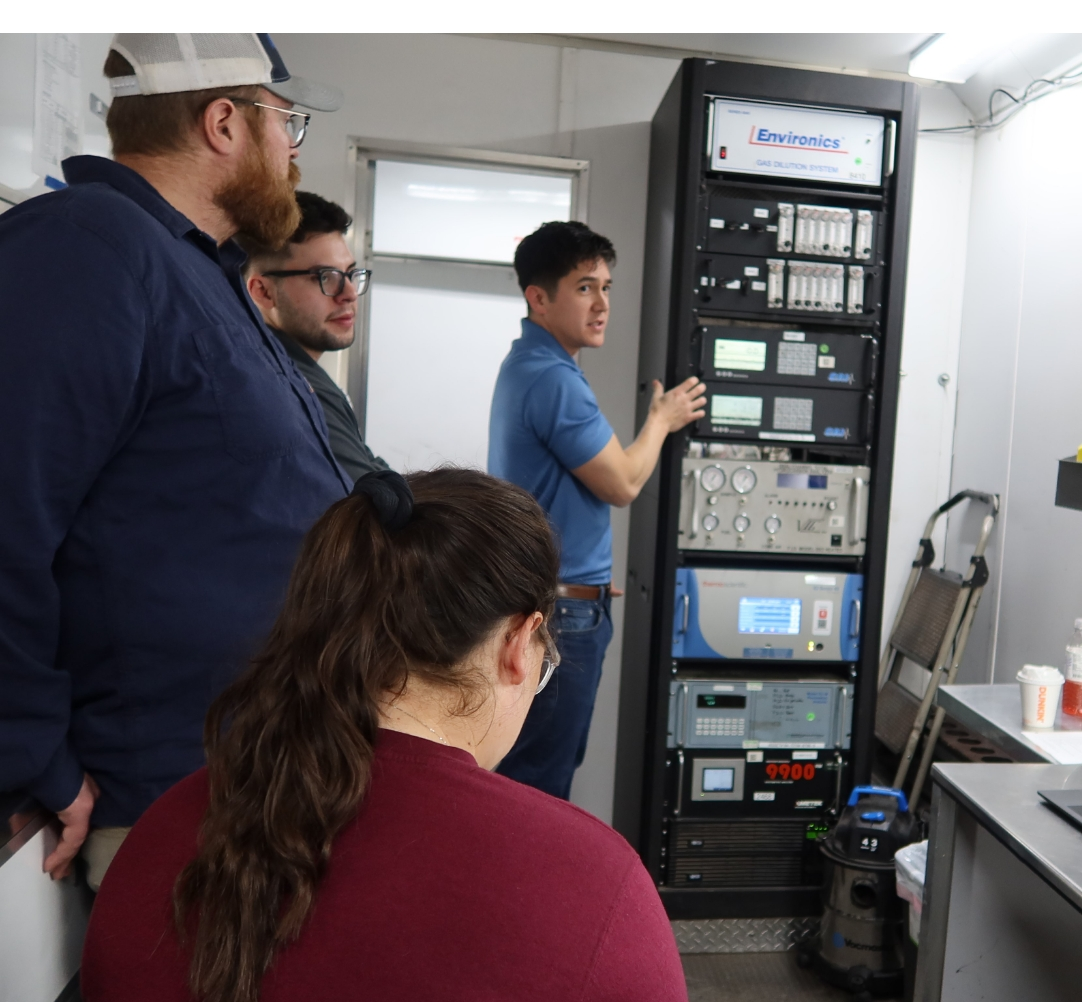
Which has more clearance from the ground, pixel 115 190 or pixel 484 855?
pixel 115 190

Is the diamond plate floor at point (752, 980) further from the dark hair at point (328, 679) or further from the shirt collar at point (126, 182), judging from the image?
the shirt collar at point (126, 182)

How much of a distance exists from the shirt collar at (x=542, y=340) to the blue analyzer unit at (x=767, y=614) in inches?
26.8

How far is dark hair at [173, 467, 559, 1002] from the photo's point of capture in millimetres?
643

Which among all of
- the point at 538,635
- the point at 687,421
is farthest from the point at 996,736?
the point at 538,635

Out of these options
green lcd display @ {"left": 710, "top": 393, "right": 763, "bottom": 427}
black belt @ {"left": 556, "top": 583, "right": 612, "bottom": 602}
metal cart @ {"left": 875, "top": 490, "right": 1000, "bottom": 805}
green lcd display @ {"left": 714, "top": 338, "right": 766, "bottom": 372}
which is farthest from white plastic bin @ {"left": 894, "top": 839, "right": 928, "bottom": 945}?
green lcd display @ {"left": 714, "top": 338, "right": 766, "bottom": 372}

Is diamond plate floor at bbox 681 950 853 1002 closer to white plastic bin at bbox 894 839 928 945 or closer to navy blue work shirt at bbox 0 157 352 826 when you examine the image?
white plastic bin at bbox 894 839 928 945

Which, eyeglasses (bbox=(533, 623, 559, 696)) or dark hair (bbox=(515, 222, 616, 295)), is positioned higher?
dark hair (bbox=(515, 222, 616, 295))

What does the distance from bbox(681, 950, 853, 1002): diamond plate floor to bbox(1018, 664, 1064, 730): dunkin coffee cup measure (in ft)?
3.14

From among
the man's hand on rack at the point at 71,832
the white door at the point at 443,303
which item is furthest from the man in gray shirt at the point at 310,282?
the man's hand on rack at the point at 71,832

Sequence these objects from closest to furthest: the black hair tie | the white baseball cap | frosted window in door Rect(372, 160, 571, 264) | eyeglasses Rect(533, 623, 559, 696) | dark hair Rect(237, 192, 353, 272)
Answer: the black hair tie < eyeglasses Rect(533, 623, 559, 696) < the white baseball cap < dark hair Rect(237, 192, 353, 272) < frosted window in door Rect(372, 160, 571, 264)
